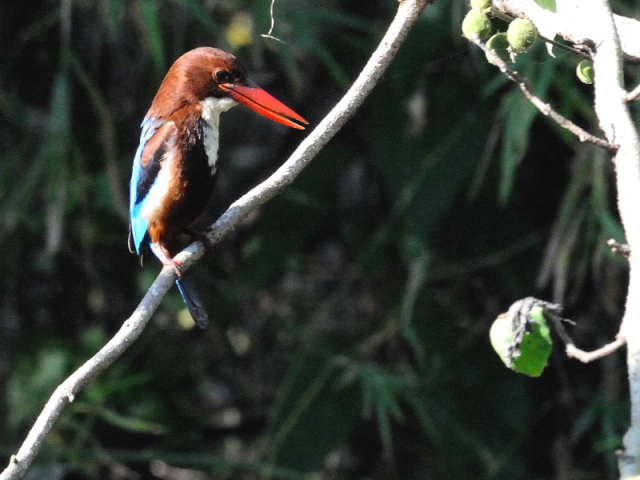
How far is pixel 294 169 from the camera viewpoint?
5.28 feet

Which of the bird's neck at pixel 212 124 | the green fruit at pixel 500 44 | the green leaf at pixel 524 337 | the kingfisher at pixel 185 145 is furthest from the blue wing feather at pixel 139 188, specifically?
the green leaf at pixel 524 337

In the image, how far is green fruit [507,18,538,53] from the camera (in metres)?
1.26

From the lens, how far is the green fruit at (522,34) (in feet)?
4.14

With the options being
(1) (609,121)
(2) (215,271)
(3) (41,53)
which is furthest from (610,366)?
(1) (609,121)

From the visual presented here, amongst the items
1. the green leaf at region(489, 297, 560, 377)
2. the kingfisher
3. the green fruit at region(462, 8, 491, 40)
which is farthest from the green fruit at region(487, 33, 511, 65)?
the kingfisher

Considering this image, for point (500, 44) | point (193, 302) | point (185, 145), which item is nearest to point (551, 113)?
point (500, 44)

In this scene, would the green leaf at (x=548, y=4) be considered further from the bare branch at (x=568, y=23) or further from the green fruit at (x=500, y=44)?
the green fruit at (x=500, y=44)

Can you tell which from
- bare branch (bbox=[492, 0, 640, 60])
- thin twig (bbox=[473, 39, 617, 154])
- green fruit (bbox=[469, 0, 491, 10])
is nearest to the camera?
thin twig (bbox=[473, 39, 617, 154])

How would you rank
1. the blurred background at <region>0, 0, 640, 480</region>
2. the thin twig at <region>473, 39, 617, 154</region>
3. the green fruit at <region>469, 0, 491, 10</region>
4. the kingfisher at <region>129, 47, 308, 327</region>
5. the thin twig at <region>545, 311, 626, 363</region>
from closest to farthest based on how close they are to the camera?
the thin twig at <region>545, 311, 626, 363</region>, the thin twig at <region>473, 39, 617, 154</region>, the green fruit at <region>469, 0, 491, 10</region>, the kingfisher at <region>129, 47, 308, 327</region>, the blurred background at <region>0, 0, 640, 480</region>

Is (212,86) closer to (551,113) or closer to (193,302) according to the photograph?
(193,302)

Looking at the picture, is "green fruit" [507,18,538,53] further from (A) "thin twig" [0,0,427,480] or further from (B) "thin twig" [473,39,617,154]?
(A) "thin twig" [0,0,427,480]

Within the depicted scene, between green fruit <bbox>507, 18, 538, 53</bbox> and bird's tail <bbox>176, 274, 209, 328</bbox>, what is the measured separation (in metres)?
1.35

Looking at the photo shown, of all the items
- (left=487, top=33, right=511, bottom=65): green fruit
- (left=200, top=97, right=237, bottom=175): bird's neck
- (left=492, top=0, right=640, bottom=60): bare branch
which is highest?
(left=492, top=0, right=640, bottom=60): bare branch

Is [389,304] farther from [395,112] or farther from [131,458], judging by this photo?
[131,458]
